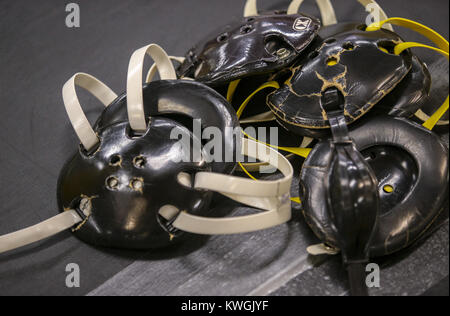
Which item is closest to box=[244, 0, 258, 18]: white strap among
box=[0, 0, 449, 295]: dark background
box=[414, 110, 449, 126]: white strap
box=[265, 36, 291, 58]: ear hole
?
box=[0, 0, 449, 295]: dark background

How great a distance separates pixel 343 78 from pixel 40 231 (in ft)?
2.28

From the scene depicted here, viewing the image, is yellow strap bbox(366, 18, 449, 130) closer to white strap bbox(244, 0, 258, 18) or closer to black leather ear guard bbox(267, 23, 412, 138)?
black leather ear guard bbox(267, 23, 412, 138)

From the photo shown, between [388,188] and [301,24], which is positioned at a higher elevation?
[301,24]

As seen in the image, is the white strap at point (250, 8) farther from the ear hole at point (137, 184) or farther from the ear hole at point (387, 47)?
the ear hole at point (137, 184)

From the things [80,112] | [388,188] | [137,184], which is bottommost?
[388,188]

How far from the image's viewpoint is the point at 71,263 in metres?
0.92

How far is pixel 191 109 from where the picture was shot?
3.22ft

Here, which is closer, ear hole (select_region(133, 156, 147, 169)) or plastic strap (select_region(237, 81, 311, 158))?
ear hole (select_region(133, 156, 147, 169))

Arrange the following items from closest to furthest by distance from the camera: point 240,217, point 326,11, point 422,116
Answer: point 240,217
point 422,116
point 326,11

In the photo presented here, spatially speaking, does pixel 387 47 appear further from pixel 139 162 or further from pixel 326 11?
pixel 139 162

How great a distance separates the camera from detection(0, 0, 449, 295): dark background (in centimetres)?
84

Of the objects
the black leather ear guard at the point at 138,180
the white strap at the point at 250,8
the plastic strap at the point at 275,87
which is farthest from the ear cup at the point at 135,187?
the white strap at the point at 250,8

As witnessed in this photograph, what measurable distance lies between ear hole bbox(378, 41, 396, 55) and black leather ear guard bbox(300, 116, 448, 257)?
0.56 ft

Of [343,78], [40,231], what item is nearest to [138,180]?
[40,231]
